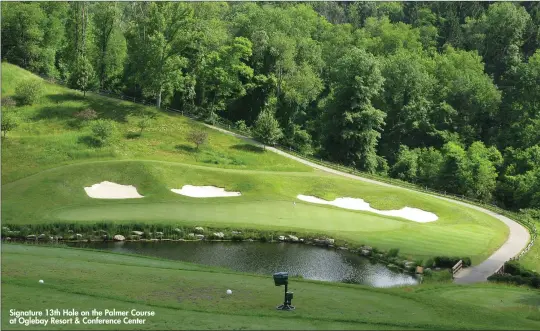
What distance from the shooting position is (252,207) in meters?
56.7

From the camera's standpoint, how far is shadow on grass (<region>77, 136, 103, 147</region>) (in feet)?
218

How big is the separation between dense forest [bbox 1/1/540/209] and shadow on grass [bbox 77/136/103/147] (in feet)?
58.4

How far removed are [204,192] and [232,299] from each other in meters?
35.7

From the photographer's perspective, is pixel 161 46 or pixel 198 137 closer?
pixel 198 137

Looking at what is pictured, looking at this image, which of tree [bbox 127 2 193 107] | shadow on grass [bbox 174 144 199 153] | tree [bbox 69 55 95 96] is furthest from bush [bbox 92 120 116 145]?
tree [bbox 69 55 95 96]

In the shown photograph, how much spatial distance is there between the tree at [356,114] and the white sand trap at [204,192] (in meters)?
28.6

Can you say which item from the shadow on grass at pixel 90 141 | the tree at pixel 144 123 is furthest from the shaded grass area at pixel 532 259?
the tree at pixel 144 123

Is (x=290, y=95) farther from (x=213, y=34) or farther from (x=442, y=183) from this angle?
(x=442, y=183)

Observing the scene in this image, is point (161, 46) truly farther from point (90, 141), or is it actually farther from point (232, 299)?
point (232, 299)

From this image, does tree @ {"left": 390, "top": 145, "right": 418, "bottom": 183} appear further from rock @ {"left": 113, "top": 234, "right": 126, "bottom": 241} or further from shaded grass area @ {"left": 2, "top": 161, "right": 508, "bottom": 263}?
rock @ {"left": 113, "top": 234, "right": 126, "bottom": 241}

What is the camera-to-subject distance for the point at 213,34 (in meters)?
91.5

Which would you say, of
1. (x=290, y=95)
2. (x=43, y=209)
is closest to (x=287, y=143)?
(x=290, y=95)

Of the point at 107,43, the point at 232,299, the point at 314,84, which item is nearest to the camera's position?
the point at 232,299

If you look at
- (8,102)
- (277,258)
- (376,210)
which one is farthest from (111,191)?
(8,102)
